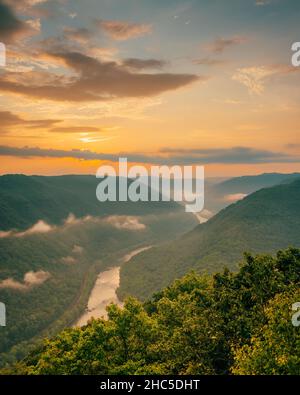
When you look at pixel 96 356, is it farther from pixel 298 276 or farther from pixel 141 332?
pixel 298 276

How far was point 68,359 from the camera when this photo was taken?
130 feet

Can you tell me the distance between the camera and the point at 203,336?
4341 cm

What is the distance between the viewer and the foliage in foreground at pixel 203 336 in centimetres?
3672

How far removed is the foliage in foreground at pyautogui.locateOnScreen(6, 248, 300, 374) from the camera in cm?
3672
